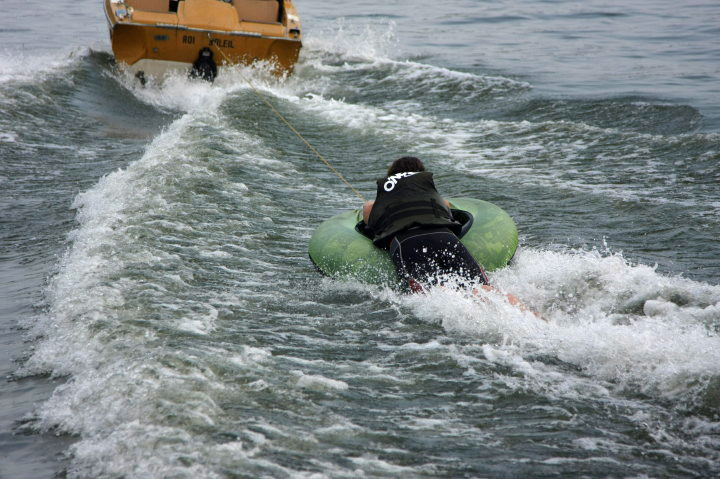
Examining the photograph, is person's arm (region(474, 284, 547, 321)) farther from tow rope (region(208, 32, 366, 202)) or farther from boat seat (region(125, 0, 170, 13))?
boat seat (region(125, 0, 170, 13))

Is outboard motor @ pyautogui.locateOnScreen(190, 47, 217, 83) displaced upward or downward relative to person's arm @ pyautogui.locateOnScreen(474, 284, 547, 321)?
upward

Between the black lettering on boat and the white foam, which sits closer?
the white foam

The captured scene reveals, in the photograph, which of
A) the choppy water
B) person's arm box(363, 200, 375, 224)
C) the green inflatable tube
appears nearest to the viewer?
the choppy water

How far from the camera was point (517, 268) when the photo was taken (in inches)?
259

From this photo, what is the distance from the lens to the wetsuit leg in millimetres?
5926

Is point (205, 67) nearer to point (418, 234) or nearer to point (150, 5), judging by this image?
point (150, 5)

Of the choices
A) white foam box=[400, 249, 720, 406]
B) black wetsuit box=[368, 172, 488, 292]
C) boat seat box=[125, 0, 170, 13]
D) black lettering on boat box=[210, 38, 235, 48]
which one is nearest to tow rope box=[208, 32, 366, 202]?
black lettering on boat box=[210, 38, 235, 48]

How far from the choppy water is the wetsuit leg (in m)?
0.22

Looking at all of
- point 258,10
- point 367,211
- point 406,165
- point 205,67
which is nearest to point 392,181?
point 406,165

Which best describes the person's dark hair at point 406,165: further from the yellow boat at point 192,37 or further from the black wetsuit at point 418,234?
the yellow boat at point 192,37

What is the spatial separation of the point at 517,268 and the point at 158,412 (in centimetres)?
353

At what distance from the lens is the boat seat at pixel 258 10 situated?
1652cm

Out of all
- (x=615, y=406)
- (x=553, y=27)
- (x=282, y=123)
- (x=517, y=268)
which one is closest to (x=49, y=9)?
(x=553, y=27)

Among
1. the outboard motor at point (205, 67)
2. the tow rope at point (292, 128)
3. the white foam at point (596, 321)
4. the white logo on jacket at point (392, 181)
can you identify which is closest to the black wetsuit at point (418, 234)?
the white logo on jacket at point (392, 181)
